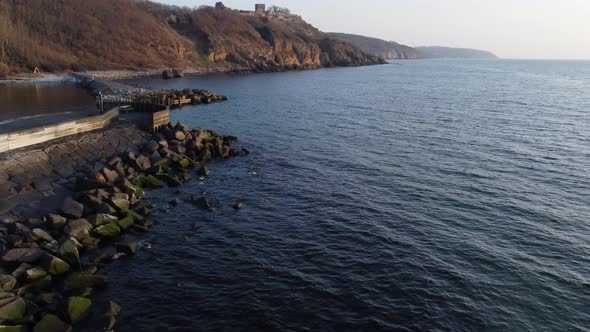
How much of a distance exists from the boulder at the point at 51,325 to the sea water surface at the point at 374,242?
2074 millimetres

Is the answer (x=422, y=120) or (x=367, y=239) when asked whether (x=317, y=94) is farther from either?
(x=367, y=239)

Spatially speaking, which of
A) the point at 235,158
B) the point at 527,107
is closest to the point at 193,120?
the point at 235,158

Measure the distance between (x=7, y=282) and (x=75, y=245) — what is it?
4.32 metres

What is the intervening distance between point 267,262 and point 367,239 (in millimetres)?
6525

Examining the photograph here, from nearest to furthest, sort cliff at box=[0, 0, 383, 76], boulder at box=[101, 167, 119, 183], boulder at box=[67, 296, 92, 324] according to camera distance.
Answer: boulder at box=[67, 296, 92, 324], boulder at box=[101, 167, 119, 183], cliff at box=[0, 0, 383, 76]

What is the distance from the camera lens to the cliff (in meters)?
98.4

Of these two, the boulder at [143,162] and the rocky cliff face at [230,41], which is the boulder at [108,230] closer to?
the boulder at [143,162]

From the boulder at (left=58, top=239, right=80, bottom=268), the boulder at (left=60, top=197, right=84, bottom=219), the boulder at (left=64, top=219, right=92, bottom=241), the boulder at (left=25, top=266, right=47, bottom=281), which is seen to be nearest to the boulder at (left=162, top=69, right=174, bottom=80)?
the boulder at (left=60, top=197, right=84, bottom=219)

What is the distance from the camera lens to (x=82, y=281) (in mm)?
19891

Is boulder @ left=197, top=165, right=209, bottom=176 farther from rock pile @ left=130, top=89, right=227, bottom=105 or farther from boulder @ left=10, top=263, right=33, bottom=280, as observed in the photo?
rock pile @ left=130, top=89, right=227, bottom=105

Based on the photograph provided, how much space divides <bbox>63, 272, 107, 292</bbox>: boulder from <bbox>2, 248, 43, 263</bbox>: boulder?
2.29 metres

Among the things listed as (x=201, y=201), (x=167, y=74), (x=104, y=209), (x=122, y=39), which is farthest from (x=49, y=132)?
(x=122, y=39)

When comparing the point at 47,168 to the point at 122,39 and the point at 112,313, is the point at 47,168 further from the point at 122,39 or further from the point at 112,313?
the point at 122,39

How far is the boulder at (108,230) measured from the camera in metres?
24.9
